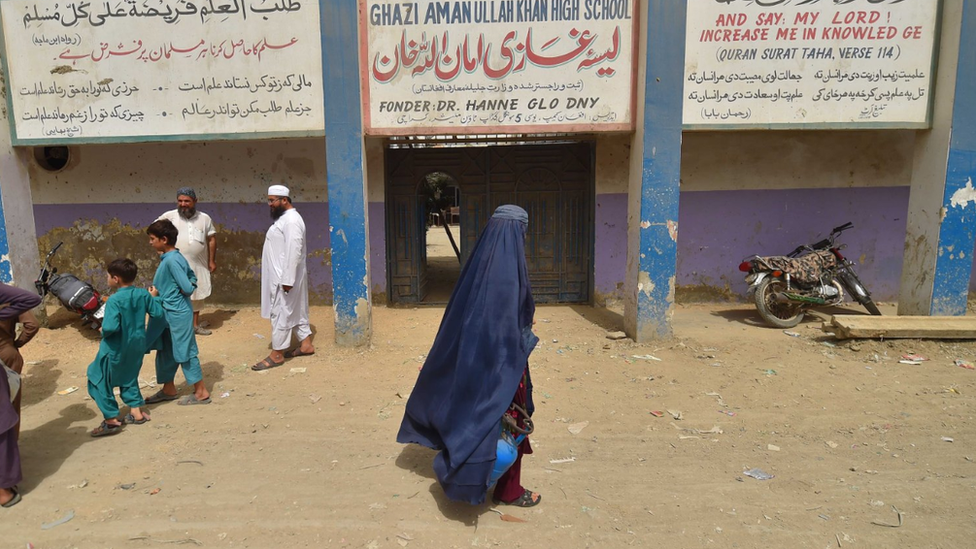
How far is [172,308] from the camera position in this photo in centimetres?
415

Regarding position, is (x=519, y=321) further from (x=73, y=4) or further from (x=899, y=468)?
(x=73, y=4)

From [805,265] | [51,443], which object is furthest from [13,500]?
[805,265]

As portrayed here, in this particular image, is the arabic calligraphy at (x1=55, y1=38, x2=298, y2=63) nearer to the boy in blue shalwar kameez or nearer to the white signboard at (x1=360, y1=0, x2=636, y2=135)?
the white signboard at (x1=360, y1=0, x2=636, y2=135)

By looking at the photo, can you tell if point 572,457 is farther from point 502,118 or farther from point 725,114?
point 725,114

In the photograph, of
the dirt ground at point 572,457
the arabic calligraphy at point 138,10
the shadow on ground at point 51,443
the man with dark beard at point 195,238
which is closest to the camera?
the dirt ground at point 572,457

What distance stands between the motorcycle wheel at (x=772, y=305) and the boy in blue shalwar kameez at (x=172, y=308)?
234 inches

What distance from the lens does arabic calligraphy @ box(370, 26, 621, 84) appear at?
18.2 feet

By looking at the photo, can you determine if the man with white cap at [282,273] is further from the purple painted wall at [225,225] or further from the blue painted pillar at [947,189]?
the blue painted pillar at [947,189]

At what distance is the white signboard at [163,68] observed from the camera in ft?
18.1

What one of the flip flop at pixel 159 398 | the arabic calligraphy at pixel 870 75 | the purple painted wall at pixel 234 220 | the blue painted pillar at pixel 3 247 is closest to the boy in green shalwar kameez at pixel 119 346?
the flip flop at pixel 159 398

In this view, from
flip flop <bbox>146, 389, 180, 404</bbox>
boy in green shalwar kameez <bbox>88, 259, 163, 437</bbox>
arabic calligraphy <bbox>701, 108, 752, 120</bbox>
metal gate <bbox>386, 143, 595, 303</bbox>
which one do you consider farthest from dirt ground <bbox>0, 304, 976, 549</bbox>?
arabic calligraphy <bbox>701, 108, 752, 120</bbox>

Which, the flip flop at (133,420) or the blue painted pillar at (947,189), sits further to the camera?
the blue painted pillar at (947,189)

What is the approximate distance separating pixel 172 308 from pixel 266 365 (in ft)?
4.24

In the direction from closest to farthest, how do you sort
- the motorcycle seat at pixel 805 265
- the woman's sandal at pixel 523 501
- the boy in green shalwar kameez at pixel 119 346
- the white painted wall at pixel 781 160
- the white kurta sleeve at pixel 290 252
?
the woman's sandal at pixel 523 501 → the boy in green shalwar kameez at pixel 119 346 → the white kurta sleeve at pixel 290 252 → the motorcycle seat at pixel 805 265 → the white painted wall at pixel 781 160
